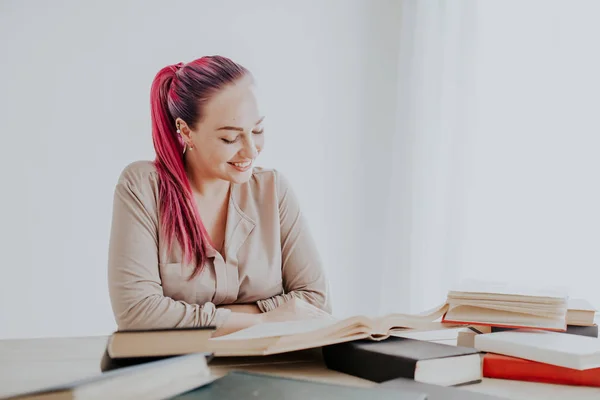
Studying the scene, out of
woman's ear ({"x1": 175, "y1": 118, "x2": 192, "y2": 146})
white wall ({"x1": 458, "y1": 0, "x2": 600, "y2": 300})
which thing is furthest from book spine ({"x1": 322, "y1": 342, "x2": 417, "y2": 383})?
white wall ({"x1": 458, "y1": 0, "x2": 600, "y2": 300})

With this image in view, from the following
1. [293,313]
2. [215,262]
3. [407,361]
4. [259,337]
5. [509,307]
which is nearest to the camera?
[407,361]

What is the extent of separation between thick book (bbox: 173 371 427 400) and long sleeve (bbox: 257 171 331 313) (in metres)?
0.98

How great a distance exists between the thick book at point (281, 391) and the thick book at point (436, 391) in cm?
4

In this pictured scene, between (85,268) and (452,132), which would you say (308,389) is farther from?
(452,132)

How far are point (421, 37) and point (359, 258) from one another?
112 centimetres

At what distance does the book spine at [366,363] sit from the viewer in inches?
29.6

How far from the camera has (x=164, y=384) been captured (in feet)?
2.05

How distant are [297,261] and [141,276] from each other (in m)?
0.41

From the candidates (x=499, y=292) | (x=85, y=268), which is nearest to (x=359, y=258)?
(x=85, y=268)

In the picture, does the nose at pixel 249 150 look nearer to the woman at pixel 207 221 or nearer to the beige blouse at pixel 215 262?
the woman at pixel 207 221

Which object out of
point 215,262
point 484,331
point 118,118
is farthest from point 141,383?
point 118,118

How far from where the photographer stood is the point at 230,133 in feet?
5.33

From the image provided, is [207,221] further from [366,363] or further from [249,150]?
[366,363]

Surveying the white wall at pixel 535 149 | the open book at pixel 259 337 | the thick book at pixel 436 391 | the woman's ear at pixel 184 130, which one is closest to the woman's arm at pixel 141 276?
the woman's ear at pixel 184 130
